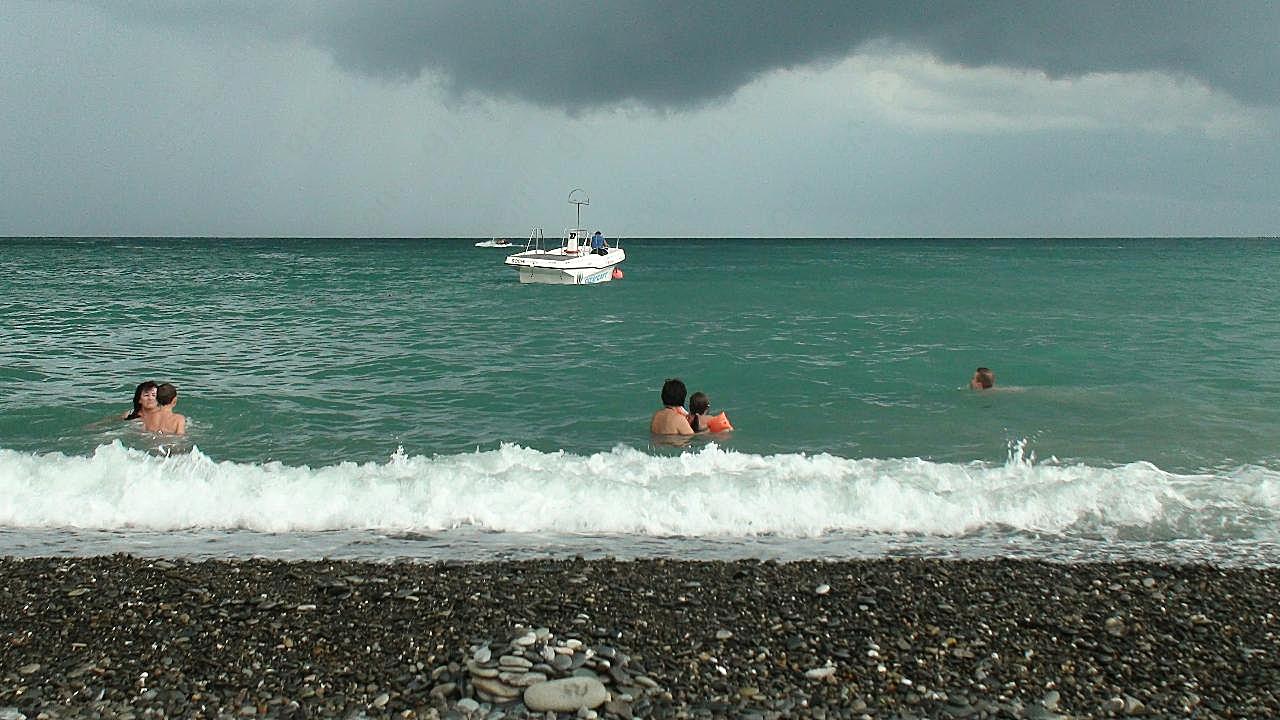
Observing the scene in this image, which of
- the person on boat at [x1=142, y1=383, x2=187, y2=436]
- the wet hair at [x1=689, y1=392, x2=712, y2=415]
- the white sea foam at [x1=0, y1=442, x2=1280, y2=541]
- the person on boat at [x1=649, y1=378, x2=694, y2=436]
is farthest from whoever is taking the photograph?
the wet hair at [x1=689, y1=392, x2=712, y2=415]

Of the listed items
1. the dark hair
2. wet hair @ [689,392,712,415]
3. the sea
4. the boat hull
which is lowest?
the sea

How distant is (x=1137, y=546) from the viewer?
727 cm

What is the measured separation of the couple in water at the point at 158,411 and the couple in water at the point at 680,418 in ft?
22.7

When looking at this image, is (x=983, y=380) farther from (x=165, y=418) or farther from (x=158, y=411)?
(x=158, y=411)

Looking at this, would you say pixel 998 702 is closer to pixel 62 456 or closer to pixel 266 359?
pixel 62 456

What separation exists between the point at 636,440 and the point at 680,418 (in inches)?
28.2

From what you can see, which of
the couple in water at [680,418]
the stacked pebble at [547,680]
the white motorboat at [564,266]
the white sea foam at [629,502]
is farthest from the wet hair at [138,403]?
the white motorboat at [564,266]

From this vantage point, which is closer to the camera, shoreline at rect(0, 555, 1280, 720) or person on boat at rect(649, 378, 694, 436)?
shoreline at rect(0, 555, 1280, 720)

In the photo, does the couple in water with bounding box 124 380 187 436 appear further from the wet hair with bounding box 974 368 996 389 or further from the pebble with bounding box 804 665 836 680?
the wet hair with bounding box 974 368 996 389

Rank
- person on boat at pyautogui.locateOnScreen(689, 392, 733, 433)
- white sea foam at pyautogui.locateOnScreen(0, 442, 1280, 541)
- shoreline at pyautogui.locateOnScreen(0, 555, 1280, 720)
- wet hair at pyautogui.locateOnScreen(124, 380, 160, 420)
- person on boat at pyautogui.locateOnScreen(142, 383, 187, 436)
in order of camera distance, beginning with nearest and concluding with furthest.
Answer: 1. shoreline at pyautogui.locateOnScreen(0, 555, 1280, 720)
2. white sea foam at pyautogui.locateOnScreen(0, 442, 1280, 541)
3. person on boat at pyautogui.locateOnScreen(142, 383, 187, 436)
4. person on boat at pyautogui.locateOnScreen(689, 392, 733, 433)
5. wet hair at pyautogui.locateOnScreen(124, 380, 160, 420)

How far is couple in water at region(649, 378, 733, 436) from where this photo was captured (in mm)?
12391

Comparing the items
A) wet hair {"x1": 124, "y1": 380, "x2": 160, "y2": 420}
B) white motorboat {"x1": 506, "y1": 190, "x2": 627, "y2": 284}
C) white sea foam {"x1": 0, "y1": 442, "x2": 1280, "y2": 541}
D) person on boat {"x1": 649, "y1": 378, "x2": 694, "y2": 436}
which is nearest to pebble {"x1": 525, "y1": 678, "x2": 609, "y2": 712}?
white sea foam {"x1": 0, "y1": 442, "x2": 1280, "y2": 541}

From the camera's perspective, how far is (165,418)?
12562 mm

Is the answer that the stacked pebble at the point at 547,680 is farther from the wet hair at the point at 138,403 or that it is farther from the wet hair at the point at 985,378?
the wet hair at the point at 985,378
